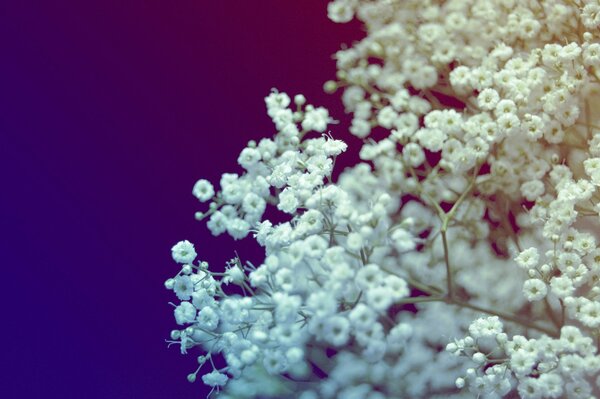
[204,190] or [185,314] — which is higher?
[204,190]

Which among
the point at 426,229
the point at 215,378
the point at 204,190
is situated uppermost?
the point at 426,229

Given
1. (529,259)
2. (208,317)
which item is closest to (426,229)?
(529,259)

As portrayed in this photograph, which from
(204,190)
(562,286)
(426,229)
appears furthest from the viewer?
(426,229)

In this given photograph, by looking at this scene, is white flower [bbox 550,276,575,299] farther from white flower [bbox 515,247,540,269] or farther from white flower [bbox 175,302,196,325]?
white flower [bbox 175,302,196,325]

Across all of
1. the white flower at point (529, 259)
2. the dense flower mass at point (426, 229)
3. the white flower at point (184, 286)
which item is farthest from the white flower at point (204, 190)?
the white flower at point (529, 259)

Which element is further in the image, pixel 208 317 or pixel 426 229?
pixel 426 229

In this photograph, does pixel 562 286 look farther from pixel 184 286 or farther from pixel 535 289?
pixel 184 286

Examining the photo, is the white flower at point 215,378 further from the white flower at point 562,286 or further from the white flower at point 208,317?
the white flower at point 562,286

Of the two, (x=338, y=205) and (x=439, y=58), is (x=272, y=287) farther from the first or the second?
(x=439, y=58)

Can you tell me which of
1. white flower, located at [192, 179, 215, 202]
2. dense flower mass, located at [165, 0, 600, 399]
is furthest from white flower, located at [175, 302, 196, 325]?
white flower, located at [192, 179, 215, 202]
